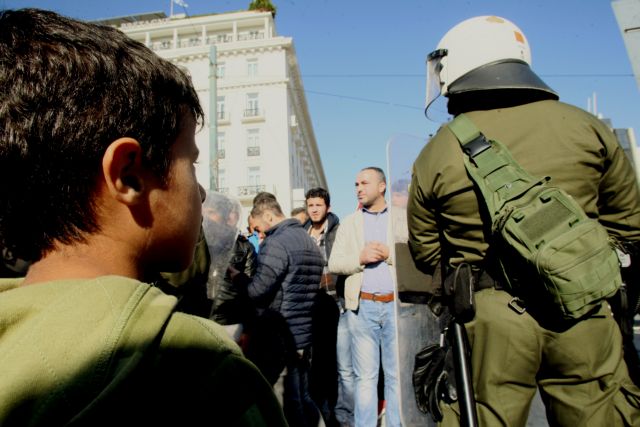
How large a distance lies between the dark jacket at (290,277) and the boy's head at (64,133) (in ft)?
9.33

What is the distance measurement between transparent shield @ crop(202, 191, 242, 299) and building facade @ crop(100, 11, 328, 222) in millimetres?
29634

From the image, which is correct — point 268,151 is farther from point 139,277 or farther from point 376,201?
point 139,277

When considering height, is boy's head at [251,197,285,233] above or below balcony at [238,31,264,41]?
below

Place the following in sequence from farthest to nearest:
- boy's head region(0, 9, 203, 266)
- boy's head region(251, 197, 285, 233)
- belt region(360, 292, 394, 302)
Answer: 1. boy's head region(251, 197, 285, 233)
2. belt region(360, 292, 394, 302)
3. boy's head region(0, 9, 203, 266)

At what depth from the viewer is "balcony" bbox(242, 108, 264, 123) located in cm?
3675

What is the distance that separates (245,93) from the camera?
37.8 m

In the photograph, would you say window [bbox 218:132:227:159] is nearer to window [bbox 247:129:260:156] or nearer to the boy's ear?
window [bbox 247:129:260:156]

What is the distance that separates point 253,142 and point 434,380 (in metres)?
35.7

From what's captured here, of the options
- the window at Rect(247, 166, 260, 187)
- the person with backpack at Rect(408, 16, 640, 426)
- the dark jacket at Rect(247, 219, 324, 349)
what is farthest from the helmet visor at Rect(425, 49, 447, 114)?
the window at Rect(247, 166, 260, 187)

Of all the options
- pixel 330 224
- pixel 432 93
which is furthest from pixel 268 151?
pixel 432 93

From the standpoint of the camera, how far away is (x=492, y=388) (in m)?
1.74

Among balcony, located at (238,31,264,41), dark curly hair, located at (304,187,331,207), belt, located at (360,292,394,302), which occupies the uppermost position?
balcony, located at (238,31,264,41)

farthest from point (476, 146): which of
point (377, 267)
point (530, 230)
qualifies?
point (377, 267)

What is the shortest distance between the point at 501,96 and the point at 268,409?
181 cm
